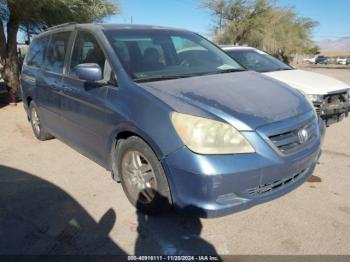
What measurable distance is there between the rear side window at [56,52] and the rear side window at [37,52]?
24 centimetres

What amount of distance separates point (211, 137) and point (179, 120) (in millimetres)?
294

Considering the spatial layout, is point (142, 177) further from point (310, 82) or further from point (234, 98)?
point (310, 82)

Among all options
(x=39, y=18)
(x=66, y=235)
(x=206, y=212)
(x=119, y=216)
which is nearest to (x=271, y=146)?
(x=206, y=212)

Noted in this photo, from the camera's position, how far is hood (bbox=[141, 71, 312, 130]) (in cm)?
278

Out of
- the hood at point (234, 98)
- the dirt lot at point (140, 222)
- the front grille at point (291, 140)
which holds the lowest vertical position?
the dirt lot at point (140, 222)

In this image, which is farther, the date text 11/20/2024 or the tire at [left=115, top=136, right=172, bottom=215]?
the tire at [left=115, top=136, right=172, bottom=215]

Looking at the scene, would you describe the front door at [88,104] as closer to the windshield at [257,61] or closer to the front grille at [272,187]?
the front grille at [272,187]

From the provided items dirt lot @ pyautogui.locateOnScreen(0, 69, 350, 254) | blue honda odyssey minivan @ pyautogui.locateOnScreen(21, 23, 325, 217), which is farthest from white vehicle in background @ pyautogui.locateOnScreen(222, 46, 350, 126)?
blue honda odyssey minivan @ pyautogui.locateOnScreen(21, 23, 325, 217)

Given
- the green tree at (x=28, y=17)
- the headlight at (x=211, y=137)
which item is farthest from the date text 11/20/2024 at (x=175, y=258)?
the green tree at (x=28, y=17)

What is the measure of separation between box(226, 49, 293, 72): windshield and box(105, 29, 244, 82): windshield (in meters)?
2.62

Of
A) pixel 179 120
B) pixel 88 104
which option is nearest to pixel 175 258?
pixel 179 120

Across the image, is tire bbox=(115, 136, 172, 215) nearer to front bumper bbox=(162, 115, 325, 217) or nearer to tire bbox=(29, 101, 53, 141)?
front bumper bbox=(162, 115, 325, 217)

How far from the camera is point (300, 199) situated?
3.57 meters

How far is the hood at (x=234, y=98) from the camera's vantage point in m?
2.78
